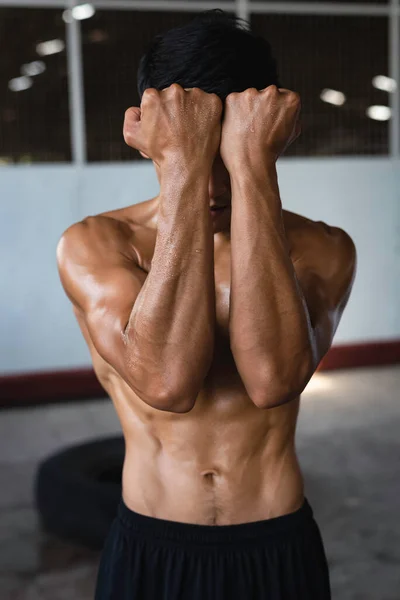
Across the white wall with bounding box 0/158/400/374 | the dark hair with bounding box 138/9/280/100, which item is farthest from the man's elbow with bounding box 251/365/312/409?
the white wall with bounding box 0/158/400/374

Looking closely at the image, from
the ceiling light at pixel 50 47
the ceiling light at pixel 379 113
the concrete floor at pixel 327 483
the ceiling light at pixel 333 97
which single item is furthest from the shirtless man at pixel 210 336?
the ceiling light at pixel 379 113

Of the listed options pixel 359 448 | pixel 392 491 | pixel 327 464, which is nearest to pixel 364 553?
pixel 392 491

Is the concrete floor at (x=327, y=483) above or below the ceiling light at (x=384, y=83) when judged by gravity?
below

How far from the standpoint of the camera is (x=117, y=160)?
468 centimetres

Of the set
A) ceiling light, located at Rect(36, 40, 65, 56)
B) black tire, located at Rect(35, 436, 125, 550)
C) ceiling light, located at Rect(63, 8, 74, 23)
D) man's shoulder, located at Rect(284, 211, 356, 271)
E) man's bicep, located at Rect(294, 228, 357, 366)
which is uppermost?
ceiling light, located at Rect(63, 8, 74, 23)

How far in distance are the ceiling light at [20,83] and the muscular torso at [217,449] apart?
3.60 metres

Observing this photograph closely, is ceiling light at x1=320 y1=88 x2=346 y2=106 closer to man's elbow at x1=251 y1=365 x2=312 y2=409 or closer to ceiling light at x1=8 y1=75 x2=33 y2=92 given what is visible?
ceiling light at x1=8 y1=75 x2=33 y2=92

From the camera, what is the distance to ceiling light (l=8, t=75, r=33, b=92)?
430cm

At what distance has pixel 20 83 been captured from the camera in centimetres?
431

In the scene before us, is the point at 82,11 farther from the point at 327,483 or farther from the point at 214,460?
the point at 214,460

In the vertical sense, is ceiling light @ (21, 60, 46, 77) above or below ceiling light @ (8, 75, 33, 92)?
above

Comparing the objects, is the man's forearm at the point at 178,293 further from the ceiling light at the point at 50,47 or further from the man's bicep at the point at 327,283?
the ceiling light at the point at 50,47

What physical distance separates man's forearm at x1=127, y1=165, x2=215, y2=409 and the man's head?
0.39 ft

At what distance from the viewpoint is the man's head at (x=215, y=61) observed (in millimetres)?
937
